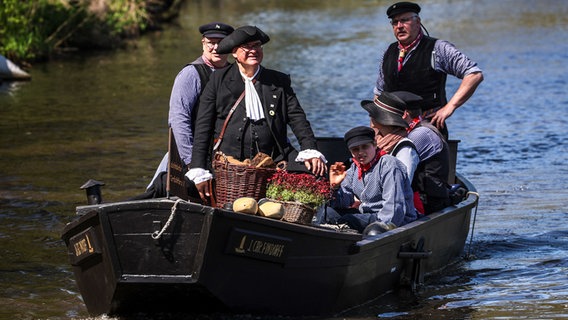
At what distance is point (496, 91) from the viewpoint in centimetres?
2239

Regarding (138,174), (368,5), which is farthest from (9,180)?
(368,5)

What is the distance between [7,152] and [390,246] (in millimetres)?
9054

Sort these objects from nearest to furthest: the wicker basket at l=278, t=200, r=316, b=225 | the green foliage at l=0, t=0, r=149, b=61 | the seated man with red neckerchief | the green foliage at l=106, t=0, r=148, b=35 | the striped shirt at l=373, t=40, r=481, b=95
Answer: the wicker basket at l=278, t=200, r=316, b=225 < the seated man with red neckerchief < the striped shirt at l=373, t=40, r=481, b=95 < the green foliage at l=0, t=0, r=149, b=61 < the green foliage at l=106, t=0, r=148, b=35

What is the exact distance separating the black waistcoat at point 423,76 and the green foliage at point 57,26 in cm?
1578

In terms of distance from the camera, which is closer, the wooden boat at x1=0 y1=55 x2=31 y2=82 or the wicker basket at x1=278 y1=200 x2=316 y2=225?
the wicker basket at x1=278 y1=200 x2=316 y2=225

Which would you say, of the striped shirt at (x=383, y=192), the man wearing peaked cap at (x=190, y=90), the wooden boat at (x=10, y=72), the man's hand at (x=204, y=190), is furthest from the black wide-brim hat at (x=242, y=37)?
the wooden boat at (x=10, y=72)

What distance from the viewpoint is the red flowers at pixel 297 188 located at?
784 cm

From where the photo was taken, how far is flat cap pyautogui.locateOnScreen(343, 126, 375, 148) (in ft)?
28.2

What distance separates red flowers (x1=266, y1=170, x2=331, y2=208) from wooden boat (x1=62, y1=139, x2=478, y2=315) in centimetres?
20

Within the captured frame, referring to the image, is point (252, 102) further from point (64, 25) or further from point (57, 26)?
point (57, 26)

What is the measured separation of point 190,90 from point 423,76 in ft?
7.53

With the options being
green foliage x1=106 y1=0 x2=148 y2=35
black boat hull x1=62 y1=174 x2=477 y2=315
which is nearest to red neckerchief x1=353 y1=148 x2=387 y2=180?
black boat hull x1=62 y1=174 x2=477 y2=315

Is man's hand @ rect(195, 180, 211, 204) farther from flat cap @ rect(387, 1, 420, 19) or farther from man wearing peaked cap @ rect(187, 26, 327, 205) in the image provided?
flat cap @ rect(387, 1, 420, 19)

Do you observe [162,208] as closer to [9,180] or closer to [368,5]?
[9,180]
